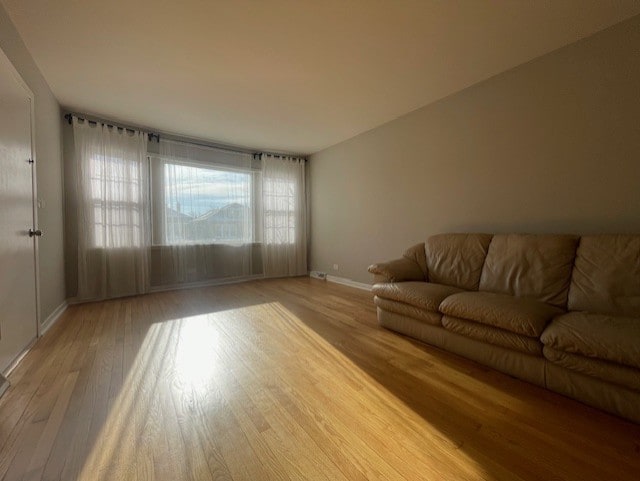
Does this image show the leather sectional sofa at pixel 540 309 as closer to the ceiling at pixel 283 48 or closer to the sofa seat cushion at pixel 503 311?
the sofa seat cushion at pixel 503 311

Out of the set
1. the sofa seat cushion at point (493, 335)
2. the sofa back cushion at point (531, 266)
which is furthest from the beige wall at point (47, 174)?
the sofa back cushion at point (531, 266)

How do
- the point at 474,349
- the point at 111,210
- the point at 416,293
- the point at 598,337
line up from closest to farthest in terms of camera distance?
the point at 598,337 < the point at 474,349 < the point at 416,293 < the point at 111,210

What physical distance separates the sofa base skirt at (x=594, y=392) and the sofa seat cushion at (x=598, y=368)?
35 mm

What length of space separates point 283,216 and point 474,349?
4.07 m

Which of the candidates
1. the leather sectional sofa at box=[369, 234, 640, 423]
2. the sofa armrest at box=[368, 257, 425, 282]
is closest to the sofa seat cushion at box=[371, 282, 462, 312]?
the leather sectional sofa at box=[369, 234, 640, 423]

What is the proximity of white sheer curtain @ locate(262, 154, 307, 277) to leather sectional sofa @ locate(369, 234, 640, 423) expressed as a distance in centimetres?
292

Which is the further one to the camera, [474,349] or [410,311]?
[410,311]

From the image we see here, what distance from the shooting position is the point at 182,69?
2.45 meters

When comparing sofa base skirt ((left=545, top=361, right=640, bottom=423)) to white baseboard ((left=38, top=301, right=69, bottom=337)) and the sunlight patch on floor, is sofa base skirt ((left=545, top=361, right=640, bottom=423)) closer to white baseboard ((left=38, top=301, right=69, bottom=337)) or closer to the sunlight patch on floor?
the sunlight patch on floor

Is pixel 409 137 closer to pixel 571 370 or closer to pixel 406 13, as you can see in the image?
pixel 406 13

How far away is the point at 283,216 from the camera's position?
17.1 ft

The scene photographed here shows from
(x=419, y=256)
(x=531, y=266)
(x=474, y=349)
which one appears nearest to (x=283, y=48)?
(x=419, y=256)

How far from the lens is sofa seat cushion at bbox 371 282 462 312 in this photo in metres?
2.12

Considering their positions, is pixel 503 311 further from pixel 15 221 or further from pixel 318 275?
pixel 318 275
